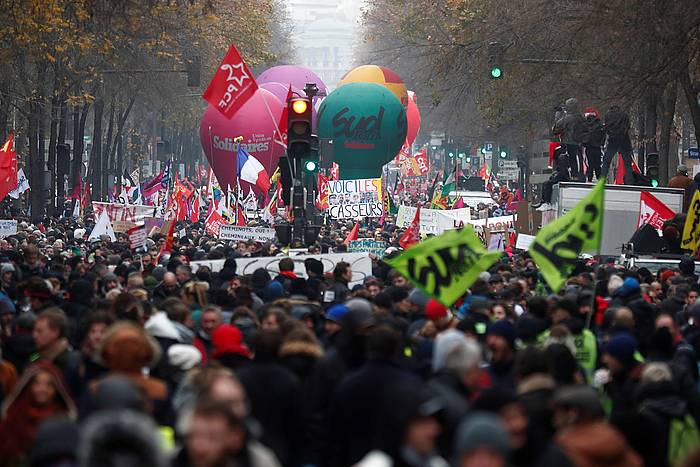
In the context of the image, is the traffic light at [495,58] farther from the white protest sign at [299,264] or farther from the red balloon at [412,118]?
the red balloon at [412,118]

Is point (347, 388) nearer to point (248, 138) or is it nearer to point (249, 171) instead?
point (249, 171)

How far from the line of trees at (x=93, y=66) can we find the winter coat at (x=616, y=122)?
786 centimetres

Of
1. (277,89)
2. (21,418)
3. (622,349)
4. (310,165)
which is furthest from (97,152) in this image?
→ (21,418)

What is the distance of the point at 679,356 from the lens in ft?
32.8

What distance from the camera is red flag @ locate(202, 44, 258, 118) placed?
82.4ft

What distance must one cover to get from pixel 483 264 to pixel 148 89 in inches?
1752

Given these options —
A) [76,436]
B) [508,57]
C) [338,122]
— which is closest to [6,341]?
[76,436]

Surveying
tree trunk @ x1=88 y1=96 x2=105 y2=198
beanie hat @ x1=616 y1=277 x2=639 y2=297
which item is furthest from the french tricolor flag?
beanie hat @ x1=616 y1=277 x2=639 y2=297

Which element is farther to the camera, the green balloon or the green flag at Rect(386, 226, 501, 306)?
the green balloon

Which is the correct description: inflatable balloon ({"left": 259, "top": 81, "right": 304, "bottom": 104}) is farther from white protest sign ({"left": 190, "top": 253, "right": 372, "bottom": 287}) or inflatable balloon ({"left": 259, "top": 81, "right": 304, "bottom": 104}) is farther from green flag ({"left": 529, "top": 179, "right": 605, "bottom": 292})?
green flag ({"left": 529, "top": 179, "right": 605, "bottom": 292})

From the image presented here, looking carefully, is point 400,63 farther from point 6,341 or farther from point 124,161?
point 6,341

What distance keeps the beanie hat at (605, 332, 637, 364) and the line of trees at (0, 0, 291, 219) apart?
43.1ft

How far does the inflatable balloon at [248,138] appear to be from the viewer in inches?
1972

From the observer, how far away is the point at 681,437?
26.1ft
